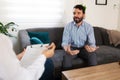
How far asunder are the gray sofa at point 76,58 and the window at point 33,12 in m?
0.18

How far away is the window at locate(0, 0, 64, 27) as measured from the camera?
9.16 feet

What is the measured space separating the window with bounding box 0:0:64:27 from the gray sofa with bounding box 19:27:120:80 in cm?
18

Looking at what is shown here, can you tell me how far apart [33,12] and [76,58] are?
1220mm

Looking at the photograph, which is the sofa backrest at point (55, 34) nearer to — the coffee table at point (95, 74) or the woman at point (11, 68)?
the coffee table at point (95, 74)

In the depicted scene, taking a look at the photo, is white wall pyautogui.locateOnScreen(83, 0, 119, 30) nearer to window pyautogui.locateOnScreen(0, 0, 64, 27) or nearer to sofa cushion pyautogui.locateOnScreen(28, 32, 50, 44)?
window pyautogui.locateOnScreen(0, 0, 64, 27)

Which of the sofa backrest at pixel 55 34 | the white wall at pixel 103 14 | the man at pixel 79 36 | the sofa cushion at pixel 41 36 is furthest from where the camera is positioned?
the white wall at pixel 103 14

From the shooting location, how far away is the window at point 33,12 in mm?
2791

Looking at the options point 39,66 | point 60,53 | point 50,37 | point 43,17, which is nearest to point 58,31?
point 50,37

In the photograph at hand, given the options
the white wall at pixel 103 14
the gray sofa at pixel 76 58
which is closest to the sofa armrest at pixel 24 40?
the gray sofa at pixel 76 58

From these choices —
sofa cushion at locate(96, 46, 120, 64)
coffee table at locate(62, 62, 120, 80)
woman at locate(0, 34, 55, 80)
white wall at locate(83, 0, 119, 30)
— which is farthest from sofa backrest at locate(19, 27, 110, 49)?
woman at locate(0, 34, 55, 80)

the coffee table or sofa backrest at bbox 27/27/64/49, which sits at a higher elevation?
sofa backrest at bbox 27/27/64/49

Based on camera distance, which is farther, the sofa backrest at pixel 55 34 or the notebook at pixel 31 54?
the sofa backrest at pixel 55 34

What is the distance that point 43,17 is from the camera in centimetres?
304

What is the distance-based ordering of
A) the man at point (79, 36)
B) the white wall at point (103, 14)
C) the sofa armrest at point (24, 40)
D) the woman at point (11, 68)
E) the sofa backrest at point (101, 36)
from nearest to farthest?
the woman at point (11, 68), the sofa armrest at point (24, 40), the man at point (79, 36), the sofa backrest at point (101, 36), the white wall at point (103, 14)
